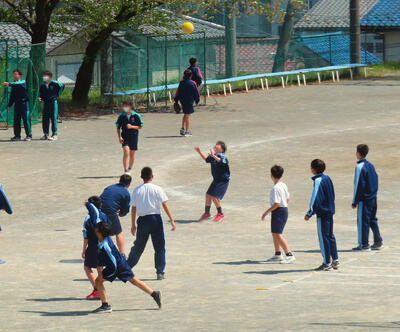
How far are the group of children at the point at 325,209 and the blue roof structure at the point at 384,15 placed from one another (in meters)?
40.7

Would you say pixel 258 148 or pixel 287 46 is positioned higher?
pixel 287 46

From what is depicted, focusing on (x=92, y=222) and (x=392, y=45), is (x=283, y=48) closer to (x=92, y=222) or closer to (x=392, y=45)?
(x=392, y=45)

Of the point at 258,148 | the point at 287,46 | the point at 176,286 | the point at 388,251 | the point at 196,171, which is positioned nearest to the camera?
the point at 176,286

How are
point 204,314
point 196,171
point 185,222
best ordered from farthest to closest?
point 196,171
point 185,222
point 204,314

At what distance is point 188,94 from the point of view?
939 inches

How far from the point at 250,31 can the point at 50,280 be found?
6926 centimetres

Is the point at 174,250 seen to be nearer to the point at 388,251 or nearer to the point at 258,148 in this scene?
the point at 388,251

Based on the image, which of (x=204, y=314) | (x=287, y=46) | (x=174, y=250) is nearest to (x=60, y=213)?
(x=174, y=250)

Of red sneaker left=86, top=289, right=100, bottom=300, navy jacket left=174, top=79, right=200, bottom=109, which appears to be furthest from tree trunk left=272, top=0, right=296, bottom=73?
red sneaker left=86, top=289, right=100, bottom=300

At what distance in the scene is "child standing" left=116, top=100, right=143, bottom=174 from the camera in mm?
18484

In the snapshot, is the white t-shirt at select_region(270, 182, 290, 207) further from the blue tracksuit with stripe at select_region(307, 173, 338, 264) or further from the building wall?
the building wall

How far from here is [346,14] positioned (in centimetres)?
6028

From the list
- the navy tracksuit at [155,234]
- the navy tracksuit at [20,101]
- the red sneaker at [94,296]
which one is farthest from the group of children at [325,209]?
the navy tracksuit at [20,101]

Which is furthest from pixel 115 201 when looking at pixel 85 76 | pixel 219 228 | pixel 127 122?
pixel 85 76
